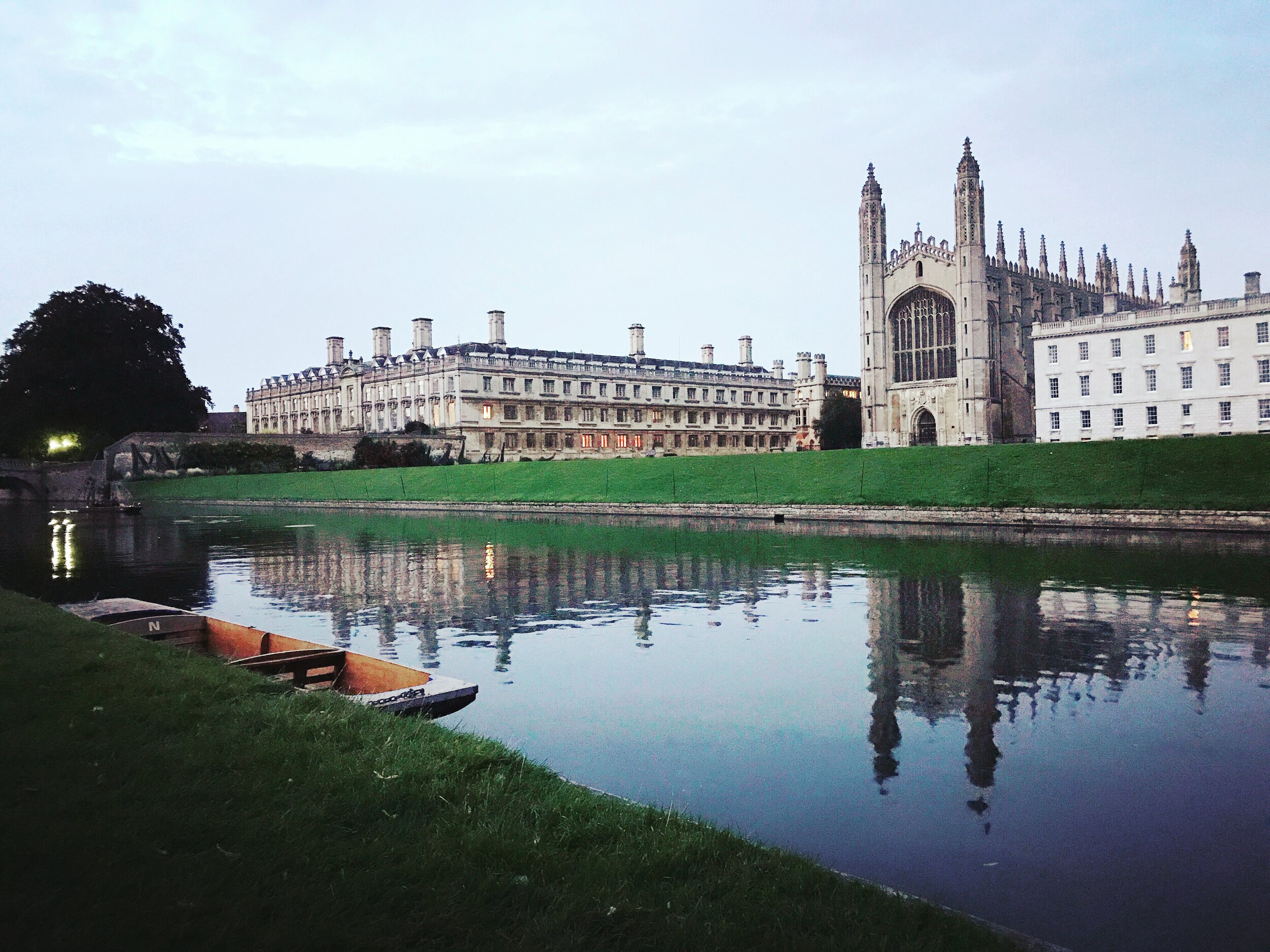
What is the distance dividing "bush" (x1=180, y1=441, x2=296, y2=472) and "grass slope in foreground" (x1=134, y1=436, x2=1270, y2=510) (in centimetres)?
1218

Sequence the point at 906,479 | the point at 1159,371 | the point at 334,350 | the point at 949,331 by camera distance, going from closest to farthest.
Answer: the point at 906,479 → the point at 1159,371 → the point at 949,331 → the point at 334,350

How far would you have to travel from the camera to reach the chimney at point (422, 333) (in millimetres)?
93562

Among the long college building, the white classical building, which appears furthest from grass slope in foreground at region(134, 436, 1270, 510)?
the white classical building

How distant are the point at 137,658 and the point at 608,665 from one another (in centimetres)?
541

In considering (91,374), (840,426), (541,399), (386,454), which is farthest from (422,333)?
(840,426)

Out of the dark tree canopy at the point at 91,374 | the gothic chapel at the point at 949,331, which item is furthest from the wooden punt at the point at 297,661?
the gothic chapel at the point at 949,331

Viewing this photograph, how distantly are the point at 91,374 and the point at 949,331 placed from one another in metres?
65.9

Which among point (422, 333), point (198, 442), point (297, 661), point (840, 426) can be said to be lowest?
point (297, 661)

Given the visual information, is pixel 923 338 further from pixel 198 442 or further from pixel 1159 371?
pixel 198 442

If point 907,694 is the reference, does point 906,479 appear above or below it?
above

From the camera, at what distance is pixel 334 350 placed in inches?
4141

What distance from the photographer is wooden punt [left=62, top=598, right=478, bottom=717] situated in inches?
329

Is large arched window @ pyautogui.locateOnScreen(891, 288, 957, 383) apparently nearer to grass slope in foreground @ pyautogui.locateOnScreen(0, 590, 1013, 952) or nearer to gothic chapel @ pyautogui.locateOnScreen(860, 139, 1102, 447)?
gothic chapel @ pyautogui.locateOnScreen(860, 139, 1102, 447)

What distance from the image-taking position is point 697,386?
10375 cm
